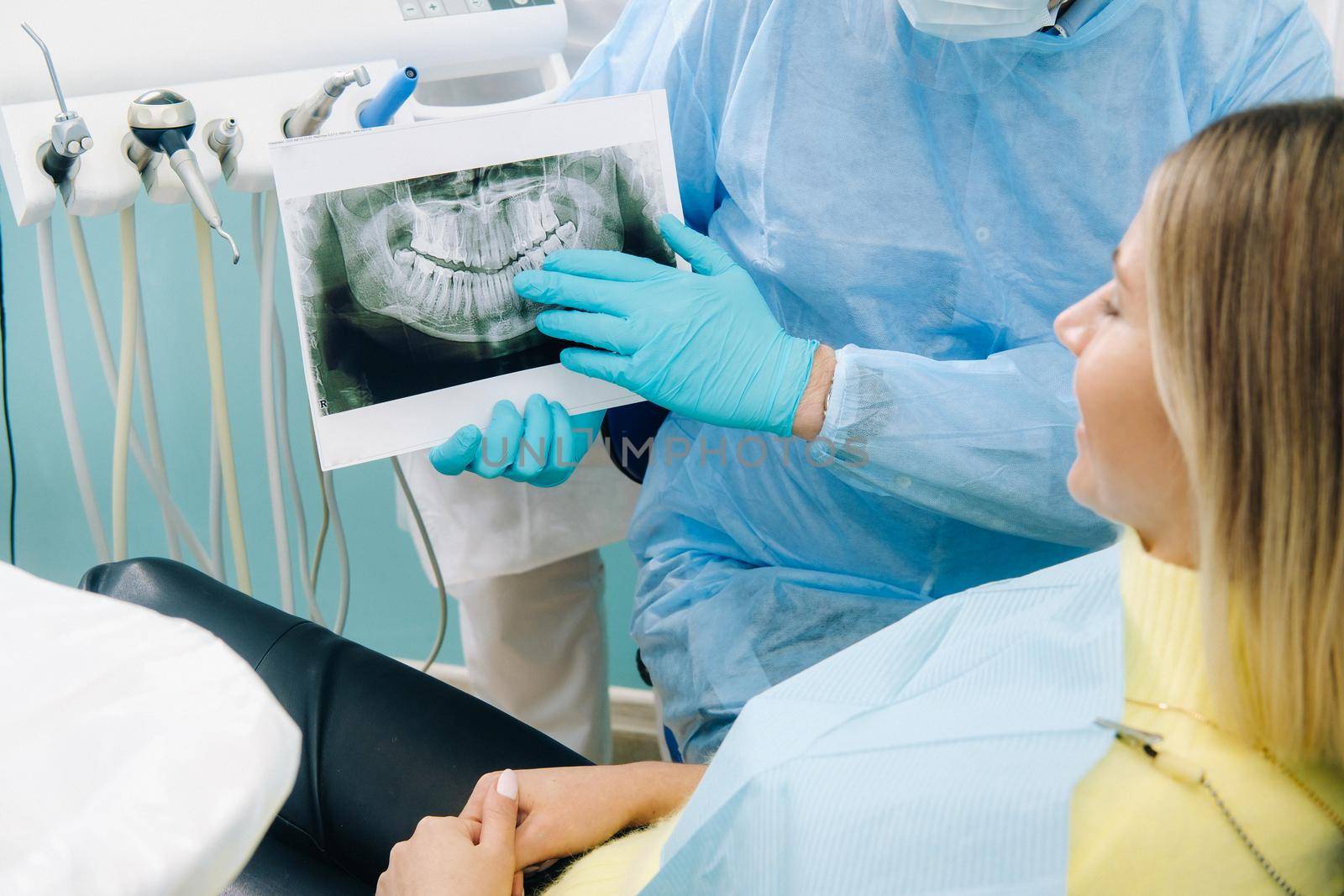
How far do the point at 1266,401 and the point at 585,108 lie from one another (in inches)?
26.8

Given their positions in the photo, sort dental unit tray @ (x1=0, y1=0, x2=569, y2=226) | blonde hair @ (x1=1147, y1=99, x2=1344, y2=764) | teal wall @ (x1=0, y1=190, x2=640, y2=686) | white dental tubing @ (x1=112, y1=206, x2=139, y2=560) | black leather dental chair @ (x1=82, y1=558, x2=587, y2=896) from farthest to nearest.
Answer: teal wall @ (x1=0, y1=190, x2=640, y2=686) → white dental tubing @ (x1=112, y1=206, x2=139, y2=560) → dental unit tray @ (x1=0, y1=0, x2=569, y2=226) → black leather dental chair @ (x1=82, y1=558, x2=587, y2=896) → blonde hair @ (x1=1147, y1=99, x2=1344, y2=764)

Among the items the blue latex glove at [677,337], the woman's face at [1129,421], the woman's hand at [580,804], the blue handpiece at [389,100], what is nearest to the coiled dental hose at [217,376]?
the blue handpiece at [389,100]

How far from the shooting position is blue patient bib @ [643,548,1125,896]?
65 centimetres

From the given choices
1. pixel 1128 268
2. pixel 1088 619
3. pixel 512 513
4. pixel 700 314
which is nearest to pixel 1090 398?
pixel 1128 268

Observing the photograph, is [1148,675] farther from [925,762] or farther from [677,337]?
[677,337]

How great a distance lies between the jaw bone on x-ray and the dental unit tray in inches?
6.7

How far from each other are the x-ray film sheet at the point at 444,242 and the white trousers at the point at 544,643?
0.52 meters

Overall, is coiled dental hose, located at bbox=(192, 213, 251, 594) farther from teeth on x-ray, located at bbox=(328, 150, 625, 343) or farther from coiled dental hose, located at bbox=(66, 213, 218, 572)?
teeth on x-ray, located at bbox=(328, 150, 625, 343)

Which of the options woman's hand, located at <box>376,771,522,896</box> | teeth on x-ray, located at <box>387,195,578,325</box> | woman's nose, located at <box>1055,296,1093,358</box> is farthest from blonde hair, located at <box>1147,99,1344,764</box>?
teeth on x-ray, located at <box>387,195,578,325</box>

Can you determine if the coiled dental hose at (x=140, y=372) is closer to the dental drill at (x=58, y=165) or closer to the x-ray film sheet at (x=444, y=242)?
the dental drill at (x=58, y=165)

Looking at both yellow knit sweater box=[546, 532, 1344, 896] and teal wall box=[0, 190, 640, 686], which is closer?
yellow knit sweater box=[546, 532, 1344, 896]

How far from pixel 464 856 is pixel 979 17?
770 millimetres

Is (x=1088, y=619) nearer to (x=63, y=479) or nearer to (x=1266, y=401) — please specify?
(x=1266, y=401)

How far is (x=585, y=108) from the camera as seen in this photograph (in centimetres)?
104
